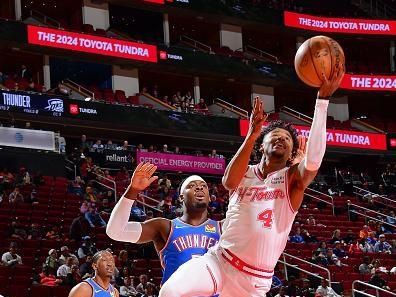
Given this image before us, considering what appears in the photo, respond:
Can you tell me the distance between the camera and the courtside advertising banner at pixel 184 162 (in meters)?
24.5

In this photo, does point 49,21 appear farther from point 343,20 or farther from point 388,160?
point 388,160

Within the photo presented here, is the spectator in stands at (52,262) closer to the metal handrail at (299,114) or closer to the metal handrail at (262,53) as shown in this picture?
the metal handrail at (299,114)

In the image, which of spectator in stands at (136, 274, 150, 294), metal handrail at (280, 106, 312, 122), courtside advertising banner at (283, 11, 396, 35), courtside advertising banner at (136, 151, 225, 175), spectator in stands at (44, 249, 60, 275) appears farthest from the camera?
courtside advertising banner at (283, 11, 396, 35)

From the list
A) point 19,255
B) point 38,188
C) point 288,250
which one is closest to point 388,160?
point 288,250

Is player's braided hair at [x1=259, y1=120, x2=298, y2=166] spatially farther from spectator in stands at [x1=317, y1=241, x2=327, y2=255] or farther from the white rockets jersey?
spectator in stands at [x1=317, y1=241, x2=327, y2=255]

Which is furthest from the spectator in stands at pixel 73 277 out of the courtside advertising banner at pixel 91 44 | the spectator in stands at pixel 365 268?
the courtside advertising banner at pixel 91 44

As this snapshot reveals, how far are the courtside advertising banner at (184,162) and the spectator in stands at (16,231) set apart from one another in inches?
326

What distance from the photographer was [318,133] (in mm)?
4934

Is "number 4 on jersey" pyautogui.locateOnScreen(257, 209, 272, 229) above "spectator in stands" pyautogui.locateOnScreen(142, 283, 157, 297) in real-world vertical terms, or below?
above

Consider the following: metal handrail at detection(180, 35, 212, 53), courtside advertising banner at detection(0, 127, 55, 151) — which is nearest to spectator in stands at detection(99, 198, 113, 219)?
courtside advertising banner at detection(0, 127, 55, 151)

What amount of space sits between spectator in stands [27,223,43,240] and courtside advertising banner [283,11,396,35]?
18.8m

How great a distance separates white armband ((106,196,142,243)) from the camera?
5816mm

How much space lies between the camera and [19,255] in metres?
14.6

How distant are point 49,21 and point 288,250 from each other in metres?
14.9
